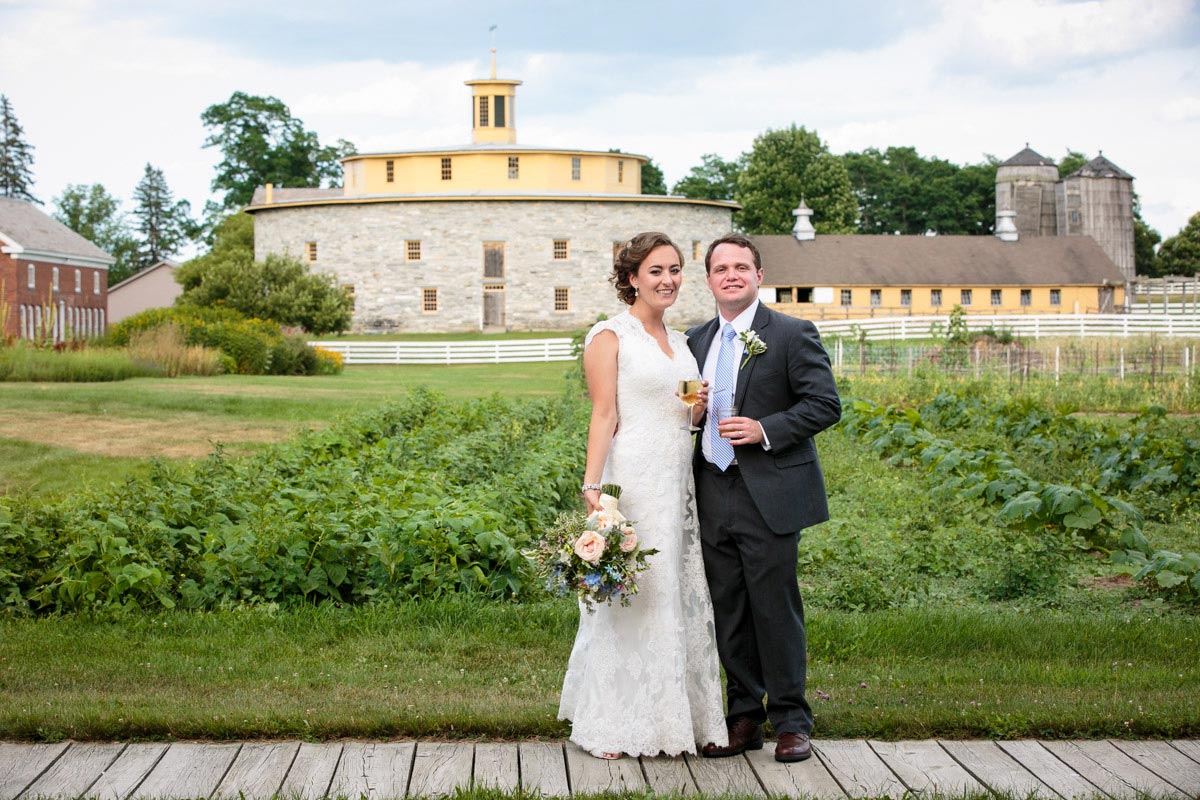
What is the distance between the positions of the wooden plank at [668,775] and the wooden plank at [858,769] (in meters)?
0.52

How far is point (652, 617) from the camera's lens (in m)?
4.78

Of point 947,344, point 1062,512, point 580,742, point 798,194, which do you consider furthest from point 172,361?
point 798,194

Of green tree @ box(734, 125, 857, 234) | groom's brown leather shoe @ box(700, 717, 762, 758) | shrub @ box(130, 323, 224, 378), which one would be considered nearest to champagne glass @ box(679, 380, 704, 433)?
groom's brown leather shoe @ box(700, 717, 762, 758)

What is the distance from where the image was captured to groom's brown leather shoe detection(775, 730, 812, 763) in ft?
15.2

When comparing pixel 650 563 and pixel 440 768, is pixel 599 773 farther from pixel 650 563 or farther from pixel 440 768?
pixel 650 563

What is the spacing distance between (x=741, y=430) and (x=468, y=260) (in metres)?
53.9

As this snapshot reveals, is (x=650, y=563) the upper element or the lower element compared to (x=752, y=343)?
lower

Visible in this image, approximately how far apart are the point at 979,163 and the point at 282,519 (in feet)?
305

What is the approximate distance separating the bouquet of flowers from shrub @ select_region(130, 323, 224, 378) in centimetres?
2187

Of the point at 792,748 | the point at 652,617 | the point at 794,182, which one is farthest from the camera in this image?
the point at 794,182

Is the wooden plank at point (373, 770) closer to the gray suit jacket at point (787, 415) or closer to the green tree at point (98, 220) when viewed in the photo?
the gray suit jacket at point (787, 415)

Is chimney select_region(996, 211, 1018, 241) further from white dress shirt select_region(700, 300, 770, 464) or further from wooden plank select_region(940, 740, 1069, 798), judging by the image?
wooden plank select_region(940, 740, 1069, 798)

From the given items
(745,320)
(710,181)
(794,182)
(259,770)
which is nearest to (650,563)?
(745,320)

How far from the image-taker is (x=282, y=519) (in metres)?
7.54
